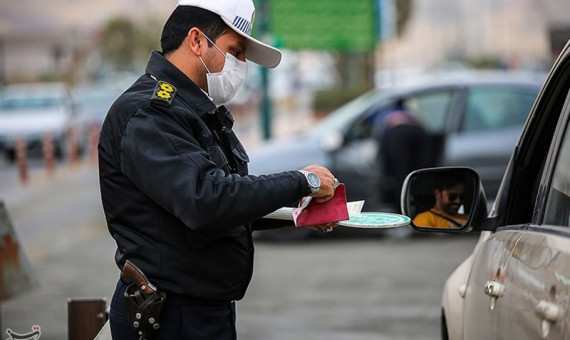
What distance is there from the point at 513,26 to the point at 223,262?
94.5m

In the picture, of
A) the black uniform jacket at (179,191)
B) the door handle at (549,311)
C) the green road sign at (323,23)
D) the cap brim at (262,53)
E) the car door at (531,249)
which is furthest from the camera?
the green road sign at (323,23)

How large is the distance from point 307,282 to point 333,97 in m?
28.4

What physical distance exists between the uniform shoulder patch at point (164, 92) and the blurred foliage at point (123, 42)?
68.5 m

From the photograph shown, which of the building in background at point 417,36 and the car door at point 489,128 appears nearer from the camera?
the car door at point 489,128

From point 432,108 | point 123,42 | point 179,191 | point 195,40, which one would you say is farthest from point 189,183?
point 123,42

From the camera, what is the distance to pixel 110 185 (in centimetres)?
351

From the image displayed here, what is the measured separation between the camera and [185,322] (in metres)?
3.48

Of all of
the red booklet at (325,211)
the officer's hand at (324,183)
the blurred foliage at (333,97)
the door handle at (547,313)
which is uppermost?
the officer's hand at (324,183)

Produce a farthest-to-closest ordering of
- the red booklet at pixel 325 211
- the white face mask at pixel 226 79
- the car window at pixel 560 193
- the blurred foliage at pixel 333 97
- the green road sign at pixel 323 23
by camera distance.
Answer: the blurred foliage at pixel 333 97 < the green road sign at pixel 323 23 < the white face mask at pixel 226 79 < the red booklet at pixel 325 211 < the car window at pixel 560 193

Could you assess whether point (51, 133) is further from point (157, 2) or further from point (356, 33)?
point (157, 2)

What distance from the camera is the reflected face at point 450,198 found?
3.81 meters

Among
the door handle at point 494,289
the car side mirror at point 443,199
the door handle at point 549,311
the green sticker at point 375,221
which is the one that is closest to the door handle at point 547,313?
the door handle at point 549,311

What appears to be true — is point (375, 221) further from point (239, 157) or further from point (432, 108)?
point (432, 108)

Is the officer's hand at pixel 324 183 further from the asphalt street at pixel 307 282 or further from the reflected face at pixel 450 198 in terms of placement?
the asphalt street at pixel 307 282
